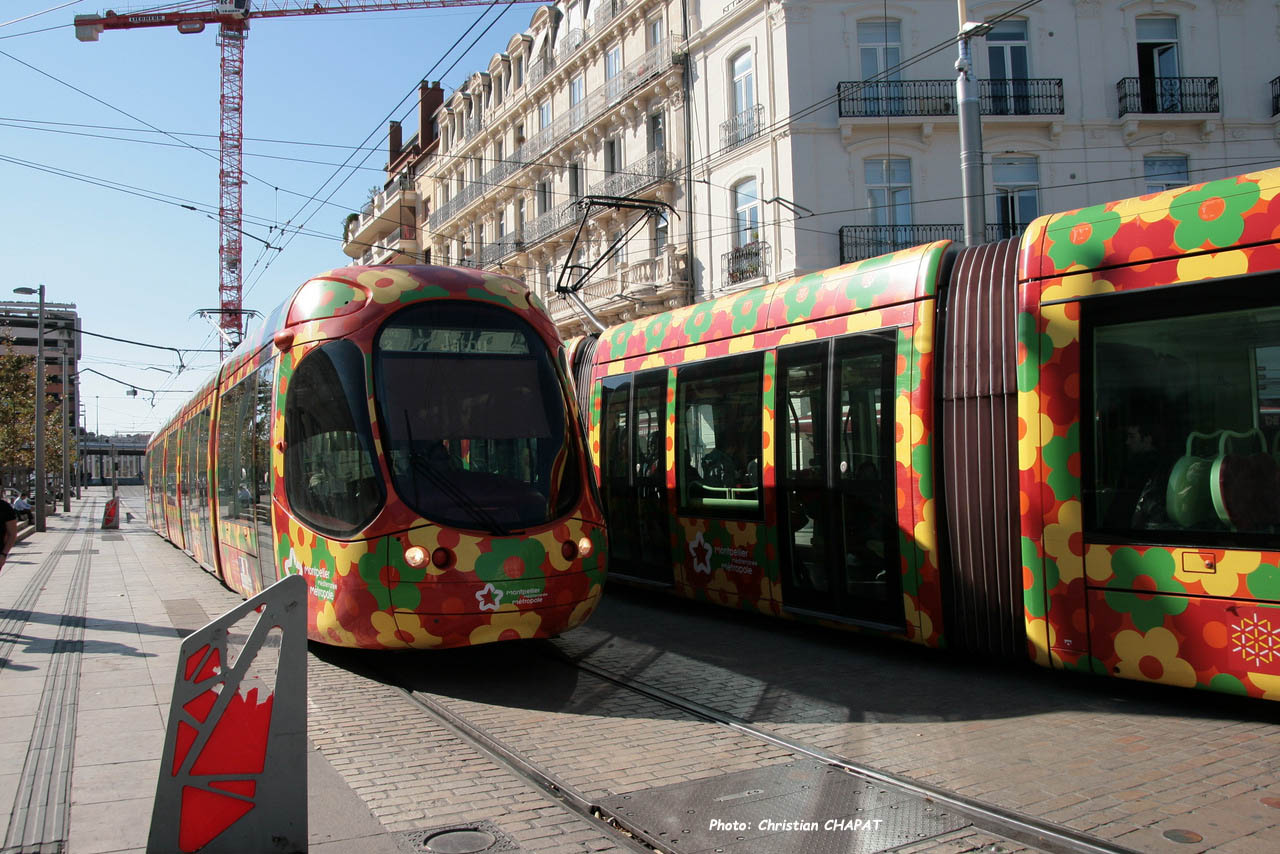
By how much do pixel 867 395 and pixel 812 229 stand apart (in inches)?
670

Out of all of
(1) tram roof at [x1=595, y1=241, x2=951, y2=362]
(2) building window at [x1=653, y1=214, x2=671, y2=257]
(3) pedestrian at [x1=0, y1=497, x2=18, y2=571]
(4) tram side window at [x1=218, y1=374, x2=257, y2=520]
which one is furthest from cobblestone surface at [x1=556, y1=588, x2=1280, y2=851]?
(2) building window at [x1=653, y1=214, x2=671, y2=257]

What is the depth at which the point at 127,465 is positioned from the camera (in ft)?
591

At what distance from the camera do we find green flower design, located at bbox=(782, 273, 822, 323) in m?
8.73

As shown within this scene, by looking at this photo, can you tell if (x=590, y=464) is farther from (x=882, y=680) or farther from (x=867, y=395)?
(x=882, y=680)

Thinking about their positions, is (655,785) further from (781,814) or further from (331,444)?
(331,444)

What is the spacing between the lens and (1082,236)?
673 cm

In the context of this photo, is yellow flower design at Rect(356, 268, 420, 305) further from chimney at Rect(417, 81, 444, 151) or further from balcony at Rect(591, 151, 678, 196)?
chimney at Rect(417, 81, 444, 151)

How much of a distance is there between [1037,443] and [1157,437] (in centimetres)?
74

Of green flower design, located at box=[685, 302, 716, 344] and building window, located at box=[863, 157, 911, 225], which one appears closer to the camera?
green flower design, located at box=[685, 302, 716, 344]

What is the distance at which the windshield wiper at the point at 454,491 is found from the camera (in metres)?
7.35

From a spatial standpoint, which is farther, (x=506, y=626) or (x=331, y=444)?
(x=331, y=444)

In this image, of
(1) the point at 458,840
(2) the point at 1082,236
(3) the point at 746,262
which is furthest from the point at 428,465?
(3) the point at 746,262

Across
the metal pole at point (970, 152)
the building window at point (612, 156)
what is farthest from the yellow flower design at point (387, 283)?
the building window at point (612, 156)

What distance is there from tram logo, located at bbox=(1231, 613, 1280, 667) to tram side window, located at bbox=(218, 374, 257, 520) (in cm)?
822
